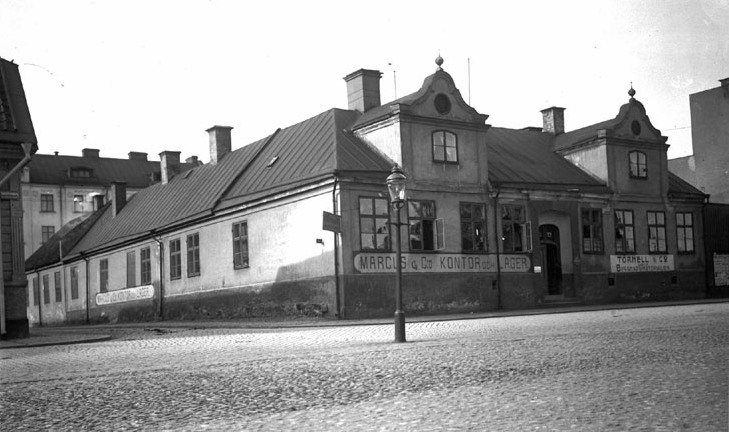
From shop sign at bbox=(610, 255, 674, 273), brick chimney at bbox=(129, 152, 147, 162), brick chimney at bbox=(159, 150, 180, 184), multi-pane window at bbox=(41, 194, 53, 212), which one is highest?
brick chimney at bbox=(129, 152, 147, 162)

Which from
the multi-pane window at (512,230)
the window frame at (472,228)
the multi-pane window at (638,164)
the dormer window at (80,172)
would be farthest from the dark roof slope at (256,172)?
the dormer window at (80,172)

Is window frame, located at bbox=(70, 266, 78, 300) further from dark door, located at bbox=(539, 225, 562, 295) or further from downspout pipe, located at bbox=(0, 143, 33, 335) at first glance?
dark door, located at bbox=(539, 225, 562, 295)

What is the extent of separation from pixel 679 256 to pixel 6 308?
27.8 metres

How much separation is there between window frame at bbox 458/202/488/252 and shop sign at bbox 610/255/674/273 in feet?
23.8

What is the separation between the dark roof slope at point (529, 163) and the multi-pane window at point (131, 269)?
18.2 metres

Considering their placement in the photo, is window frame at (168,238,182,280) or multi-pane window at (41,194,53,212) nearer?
window frame at (168,238,182,280)

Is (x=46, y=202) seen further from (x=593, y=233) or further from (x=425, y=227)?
(x=593, y=233)

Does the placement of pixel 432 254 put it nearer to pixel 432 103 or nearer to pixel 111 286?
pixel 432 103

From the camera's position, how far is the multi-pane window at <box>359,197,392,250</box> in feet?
95.0

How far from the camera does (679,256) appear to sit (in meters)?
38.8

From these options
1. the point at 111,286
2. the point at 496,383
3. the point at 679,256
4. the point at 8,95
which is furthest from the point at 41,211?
the point at 496,383

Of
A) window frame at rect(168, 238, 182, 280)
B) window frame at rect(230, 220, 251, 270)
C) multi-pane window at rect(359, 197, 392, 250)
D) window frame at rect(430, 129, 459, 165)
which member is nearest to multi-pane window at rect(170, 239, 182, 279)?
window frame at rect(168, 238, 182, 280)

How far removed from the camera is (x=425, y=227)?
30.6 metres

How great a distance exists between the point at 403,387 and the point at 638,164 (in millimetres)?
31878
